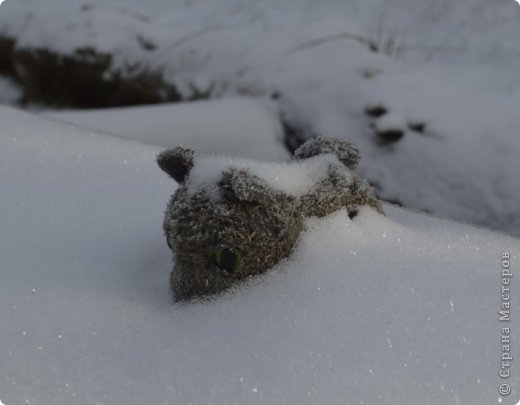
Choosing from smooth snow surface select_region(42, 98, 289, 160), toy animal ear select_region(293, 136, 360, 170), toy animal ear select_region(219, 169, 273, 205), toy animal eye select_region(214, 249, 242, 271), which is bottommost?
smooth snow surface select_region(42, 98, 289, 160)

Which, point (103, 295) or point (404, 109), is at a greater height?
point (103, 295)

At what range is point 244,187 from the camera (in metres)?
1.30

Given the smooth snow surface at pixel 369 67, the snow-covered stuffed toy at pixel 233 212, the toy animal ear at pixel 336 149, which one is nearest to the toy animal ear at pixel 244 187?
the snow-covered stuffed toy at pixel 233 212

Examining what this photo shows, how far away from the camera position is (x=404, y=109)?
9.17ft

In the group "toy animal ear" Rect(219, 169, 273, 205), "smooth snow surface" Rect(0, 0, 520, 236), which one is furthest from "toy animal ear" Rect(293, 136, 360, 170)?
"smooth snow surface" Rect(0, 0, 520, 236)

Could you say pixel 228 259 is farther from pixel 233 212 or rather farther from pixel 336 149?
pixel 336 149

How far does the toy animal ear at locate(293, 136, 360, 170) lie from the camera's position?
1.57 meters

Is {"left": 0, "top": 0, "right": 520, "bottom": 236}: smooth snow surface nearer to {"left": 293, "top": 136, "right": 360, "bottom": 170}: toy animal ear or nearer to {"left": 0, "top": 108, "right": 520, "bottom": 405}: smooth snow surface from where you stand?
{"left": 0, "top": 108, "right": 520, "bottom": 405}: smooth snow surface

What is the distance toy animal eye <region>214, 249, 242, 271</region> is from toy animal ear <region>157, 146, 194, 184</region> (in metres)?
0.20

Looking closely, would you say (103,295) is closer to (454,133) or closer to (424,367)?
(424,367)

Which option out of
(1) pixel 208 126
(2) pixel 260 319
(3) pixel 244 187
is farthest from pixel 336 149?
(1) pixel 208 126

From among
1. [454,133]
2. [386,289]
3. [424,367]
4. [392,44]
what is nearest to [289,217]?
[386,289]

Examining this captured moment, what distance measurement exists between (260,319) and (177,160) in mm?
379

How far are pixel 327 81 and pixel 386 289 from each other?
1.79 m
